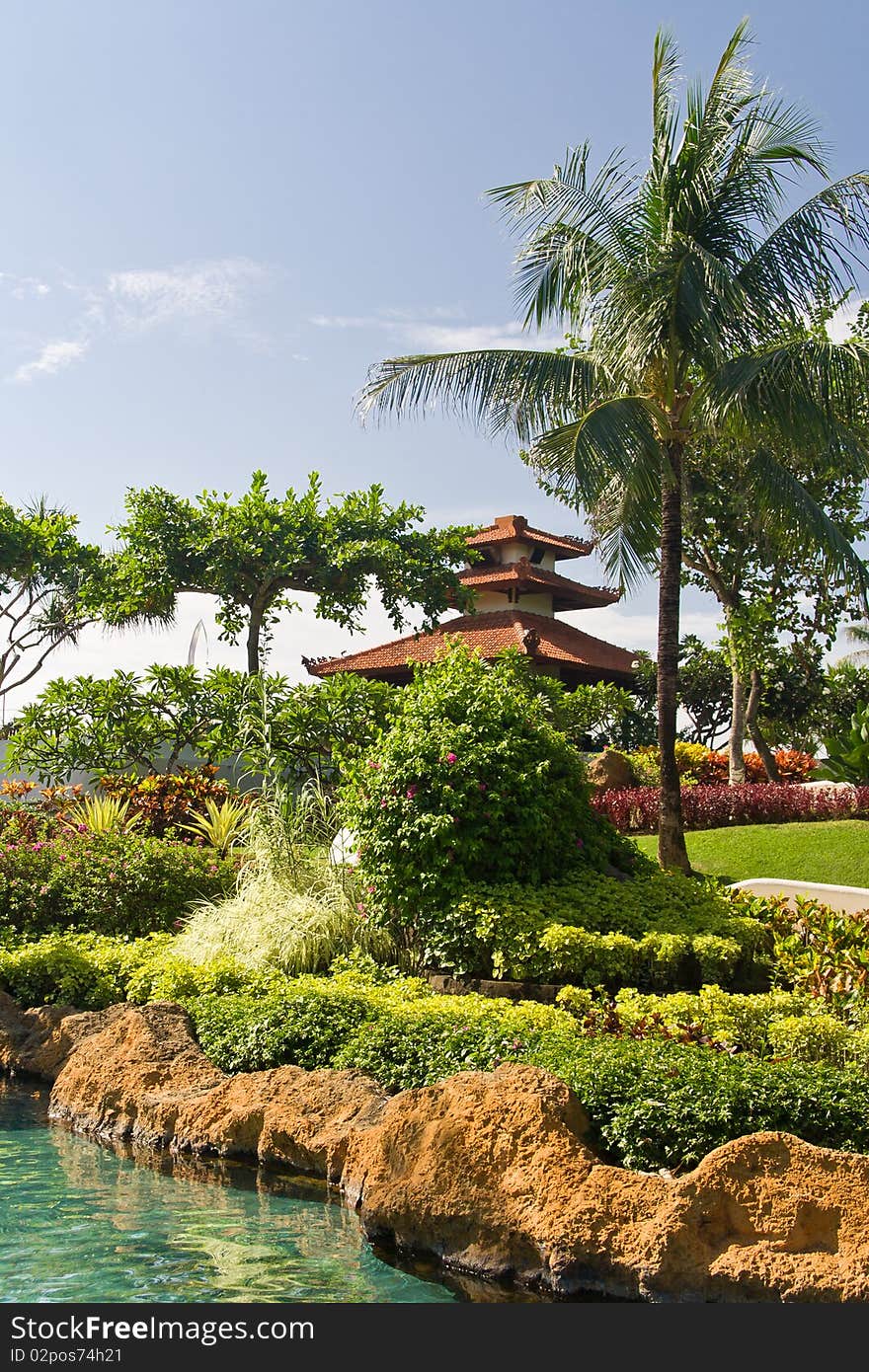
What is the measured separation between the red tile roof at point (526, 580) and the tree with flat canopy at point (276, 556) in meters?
6.95

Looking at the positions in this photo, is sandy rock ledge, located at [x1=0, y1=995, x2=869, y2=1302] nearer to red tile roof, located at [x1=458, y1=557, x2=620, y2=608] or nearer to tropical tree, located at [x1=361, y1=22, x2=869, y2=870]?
tropical tree, located at [x1=361, y1=22, x2=869, y2=870]

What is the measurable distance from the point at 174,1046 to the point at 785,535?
33.4ft

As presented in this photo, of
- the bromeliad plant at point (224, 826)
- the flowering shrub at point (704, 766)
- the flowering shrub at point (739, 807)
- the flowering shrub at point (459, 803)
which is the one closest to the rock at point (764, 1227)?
the flowering shrub at point (459, 803)

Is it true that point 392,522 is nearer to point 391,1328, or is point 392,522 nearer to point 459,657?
point 459,657

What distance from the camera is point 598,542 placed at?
57.1 ft

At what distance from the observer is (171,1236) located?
18.6 ft

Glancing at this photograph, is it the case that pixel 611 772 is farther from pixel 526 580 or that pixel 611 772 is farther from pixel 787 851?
pixel 526 580

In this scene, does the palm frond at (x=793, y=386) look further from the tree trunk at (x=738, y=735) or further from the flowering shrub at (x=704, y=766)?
the tree trunk at (x=738, y=735)

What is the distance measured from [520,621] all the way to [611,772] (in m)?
10.3

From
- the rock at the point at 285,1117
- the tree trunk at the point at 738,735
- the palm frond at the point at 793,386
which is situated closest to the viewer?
the rock at the point at 285,1117

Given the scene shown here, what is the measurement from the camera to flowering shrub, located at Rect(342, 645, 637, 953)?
32.1 feet

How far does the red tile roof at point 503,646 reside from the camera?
30.0 metres

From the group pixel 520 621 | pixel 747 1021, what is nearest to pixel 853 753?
pixel 520 621

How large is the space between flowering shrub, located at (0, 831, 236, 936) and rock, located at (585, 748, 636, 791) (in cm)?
994
